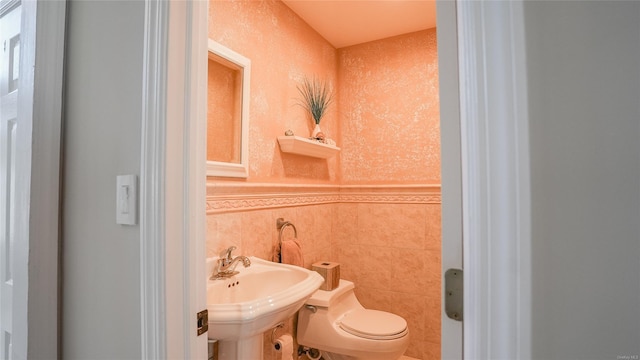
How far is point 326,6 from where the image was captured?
2.24 meters

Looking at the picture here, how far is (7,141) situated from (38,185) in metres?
0.41

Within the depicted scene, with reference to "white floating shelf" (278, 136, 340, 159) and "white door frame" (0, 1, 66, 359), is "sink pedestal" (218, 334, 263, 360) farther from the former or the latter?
"white floating shelf" (278, 136, 340, 159)

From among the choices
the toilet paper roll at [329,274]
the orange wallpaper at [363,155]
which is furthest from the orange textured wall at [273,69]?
the toilet paper roll at [329,274]

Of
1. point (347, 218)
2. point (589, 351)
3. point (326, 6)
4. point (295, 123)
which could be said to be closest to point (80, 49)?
point (589, 351)

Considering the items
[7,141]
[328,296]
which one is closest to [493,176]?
[7,141]

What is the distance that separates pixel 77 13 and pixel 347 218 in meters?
2.17

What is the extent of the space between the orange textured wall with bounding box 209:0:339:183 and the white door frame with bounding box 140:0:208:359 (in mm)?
893

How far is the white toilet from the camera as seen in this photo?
183 centimetres

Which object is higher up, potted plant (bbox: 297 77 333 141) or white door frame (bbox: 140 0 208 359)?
potted plant (bbox: 297 77 333 141)

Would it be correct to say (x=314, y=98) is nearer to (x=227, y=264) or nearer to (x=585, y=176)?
(x=227, y=264)

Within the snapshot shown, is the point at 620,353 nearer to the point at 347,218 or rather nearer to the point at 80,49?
the point at 80,49

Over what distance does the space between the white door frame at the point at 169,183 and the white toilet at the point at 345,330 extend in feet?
4.20

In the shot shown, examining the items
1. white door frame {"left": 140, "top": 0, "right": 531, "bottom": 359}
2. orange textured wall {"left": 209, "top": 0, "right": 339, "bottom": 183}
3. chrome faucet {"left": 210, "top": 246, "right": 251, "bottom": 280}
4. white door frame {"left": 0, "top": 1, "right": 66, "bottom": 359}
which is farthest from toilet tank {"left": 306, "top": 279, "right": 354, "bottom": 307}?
white door frame {"left": 140, "top": 0, "right": 531, "bottom": 359}

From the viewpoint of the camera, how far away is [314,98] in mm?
2426
